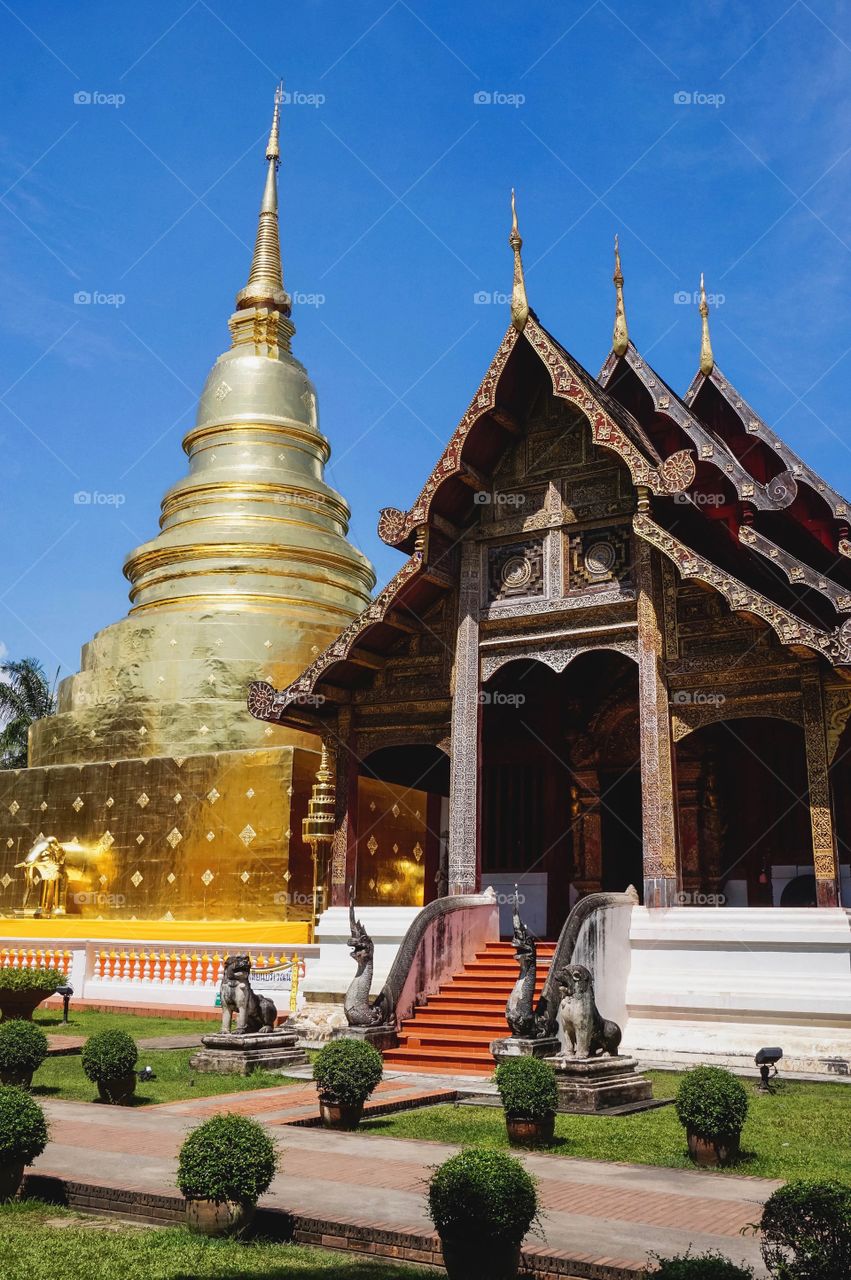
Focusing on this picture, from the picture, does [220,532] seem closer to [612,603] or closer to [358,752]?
[358,752]

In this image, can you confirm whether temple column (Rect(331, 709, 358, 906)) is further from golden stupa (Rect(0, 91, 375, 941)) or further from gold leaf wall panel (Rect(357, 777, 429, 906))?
gold leaf wall panel (Rect(357, 777, 429, 906))

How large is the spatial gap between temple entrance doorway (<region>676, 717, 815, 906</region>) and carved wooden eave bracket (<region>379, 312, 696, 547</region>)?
425cm

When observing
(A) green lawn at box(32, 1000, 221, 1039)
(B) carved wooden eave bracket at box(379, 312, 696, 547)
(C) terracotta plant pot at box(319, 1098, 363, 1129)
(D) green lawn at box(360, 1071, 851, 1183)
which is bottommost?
(A) green lawn at box(32, 1000, 221, 1039)

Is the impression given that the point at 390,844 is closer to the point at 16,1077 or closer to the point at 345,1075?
the point at 16,1077

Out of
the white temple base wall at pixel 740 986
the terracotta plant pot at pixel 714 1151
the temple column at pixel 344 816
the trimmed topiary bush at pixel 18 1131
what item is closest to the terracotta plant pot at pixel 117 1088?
the trimmed topiary bush at pixel 18 1131

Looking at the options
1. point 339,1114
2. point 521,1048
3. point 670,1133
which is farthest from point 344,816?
point 670,1133

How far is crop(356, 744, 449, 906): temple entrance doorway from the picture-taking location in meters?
18.9

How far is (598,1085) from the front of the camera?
30.6 feet

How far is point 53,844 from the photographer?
22.1 meters

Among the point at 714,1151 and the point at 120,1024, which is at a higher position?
the point at 714,1151

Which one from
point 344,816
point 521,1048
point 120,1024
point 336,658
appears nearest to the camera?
point 521,1048

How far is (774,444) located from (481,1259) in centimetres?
1615

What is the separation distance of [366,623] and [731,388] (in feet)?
28.5

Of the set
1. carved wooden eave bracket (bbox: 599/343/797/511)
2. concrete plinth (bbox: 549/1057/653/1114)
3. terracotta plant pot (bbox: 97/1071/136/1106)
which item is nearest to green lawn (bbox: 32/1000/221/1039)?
terracotta plant pot (bbox: 97/1071/136/1106)
